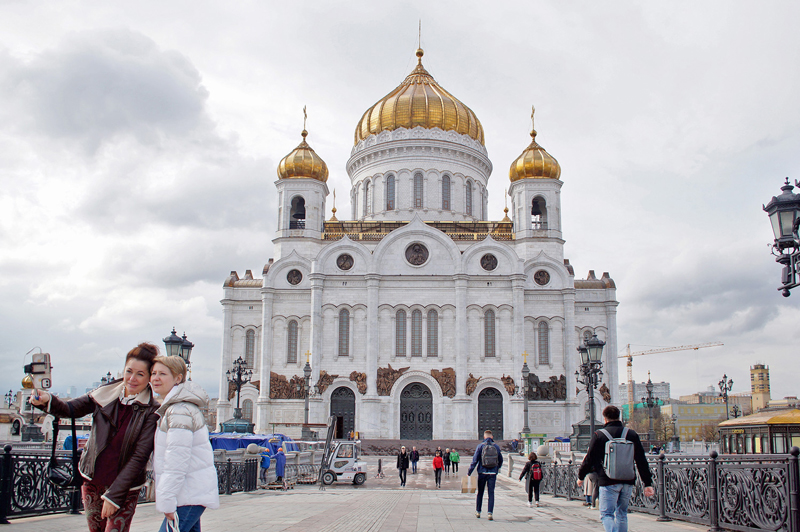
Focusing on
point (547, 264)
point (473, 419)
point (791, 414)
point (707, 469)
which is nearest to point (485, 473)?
point (707, 469)

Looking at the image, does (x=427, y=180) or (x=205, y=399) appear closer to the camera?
(x=205, y=399)

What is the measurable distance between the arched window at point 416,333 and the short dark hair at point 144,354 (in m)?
34.7

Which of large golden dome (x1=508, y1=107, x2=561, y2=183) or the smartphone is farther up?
large golden dome (x1=508, y1=107, x2=561, y2=183)

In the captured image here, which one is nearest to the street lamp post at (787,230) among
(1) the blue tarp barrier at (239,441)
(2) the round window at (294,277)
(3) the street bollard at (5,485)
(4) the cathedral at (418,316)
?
(3) the street bollard at (5,485)

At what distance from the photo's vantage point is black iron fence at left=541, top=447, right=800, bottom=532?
793 centimetres

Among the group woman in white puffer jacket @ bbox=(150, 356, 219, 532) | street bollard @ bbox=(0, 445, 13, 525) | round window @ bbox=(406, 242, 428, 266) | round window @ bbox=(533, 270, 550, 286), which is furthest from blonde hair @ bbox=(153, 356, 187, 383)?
round window @ bbox=(533, 270, 550, 286)

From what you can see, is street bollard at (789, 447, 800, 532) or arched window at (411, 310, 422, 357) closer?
street bollard at (789, 447, 800, 532)

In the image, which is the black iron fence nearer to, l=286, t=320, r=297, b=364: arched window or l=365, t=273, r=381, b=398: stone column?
l=365, t=273, r=381, b=398: stone column

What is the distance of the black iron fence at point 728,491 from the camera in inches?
312

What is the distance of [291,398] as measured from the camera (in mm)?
39812

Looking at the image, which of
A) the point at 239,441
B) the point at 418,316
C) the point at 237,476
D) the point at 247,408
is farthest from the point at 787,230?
the point at 247,408

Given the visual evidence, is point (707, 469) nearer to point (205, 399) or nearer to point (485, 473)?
point (485, 473)

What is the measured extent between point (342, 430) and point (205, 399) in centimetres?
3502

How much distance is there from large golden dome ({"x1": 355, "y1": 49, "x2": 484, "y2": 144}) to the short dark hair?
41.7m
